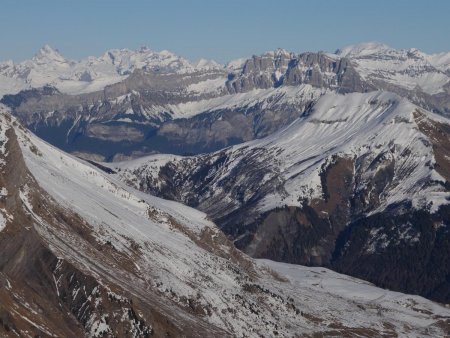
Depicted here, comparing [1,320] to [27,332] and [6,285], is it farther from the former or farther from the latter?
[6,285]

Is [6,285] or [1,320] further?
[6,285]

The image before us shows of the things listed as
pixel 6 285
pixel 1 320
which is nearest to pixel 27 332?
pixel 1 320

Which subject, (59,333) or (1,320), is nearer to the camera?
(1,320)
